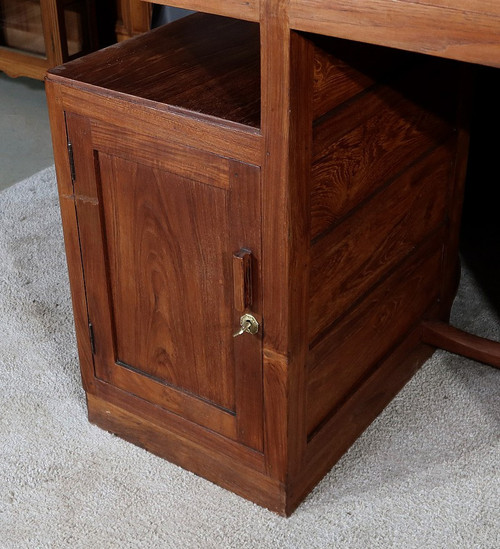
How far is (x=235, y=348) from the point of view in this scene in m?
1.30

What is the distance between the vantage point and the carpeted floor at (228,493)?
4.45 ft

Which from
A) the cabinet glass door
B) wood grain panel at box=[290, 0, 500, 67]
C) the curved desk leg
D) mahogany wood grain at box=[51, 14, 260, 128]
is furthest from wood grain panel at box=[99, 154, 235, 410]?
the cabinet glass door

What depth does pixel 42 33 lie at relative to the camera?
266 centimetres

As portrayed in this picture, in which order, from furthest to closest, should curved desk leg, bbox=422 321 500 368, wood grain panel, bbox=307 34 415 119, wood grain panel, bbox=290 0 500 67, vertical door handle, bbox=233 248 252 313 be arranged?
curved desk leg, bbox=422 321 500 368 < vertical door handle, bbox=233 248 252 313 < wood grain panel, bbox=307 34 415 119 < wood grain panel, bbox=290 0 500 67

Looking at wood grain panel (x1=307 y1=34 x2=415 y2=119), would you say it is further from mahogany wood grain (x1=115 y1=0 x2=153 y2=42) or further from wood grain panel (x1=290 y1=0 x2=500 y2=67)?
mahogany wood grain (x1=115 y1=0 x2=153 y2=42)

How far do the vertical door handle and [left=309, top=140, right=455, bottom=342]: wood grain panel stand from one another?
89 mm

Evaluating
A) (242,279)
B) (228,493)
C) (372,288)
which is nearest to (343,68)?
(242,279)

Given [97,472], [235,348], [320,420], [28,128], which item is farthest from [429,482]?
[28,128]

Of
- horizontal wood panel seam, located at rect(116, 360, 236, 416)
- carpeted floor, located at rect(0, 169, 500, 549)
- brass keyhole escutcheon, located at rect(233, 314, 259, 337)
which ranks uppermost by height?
brass keyhole escutcheon, located at rect(233, 314, 259, 337)

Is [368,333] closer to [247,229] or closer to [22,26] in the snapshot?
[247,229]

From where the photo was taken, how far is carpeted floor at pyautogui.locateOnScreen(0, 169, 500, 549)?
4.45 ft

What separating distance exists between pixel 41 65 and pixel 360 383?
1.60m

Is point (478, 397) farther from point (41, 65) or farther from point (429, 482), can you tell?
point (41, 65)

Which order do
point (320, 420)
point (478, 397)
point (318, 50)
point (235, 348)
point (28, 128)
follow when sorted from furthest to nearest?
point (28, 128) → point (478, 397) → point (320, 420) → point (235, 348) → point (318, 50)
